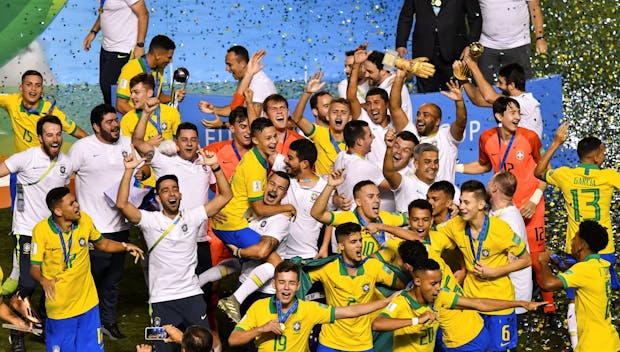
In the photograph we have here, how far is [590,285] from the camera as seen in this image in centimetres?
948

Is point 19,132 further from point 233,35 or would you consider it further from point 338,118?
point 233,35

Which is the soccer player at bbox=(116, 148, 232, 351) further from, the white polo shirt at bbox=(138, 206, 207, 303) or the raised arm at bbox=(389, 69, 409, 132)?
the raised arm at bbox=(389, 69, 409, 132)

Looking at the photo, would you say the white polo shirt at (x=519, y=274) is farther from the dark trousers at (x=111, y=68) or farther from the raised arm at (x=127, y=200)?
the dark trousers at (x=111, y=68)

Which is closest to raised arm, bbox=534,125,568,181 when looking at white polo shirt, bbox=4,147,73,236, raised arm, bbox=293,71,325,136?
raised arm, bbox=293,71,325,136

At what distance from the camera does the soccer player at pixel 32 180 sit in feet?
35.2

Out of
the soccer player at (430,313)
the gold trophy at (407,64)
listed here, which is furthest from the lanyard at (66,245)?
the gold trophy at (407,64)

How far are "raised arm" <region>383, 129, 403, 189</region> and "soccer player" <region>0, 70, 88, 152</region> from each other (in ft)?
9.91

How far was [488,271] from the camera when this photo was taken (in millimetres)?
9703

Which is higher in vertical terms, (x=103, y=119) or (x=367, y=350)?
(x=103, y=119)

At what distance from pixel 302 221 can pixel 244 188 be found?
1.81ft

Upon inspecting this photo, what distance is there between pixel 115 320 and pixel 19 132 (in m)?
2.02

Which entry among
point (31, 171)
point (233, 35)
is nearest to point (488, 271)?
point (31, 171)

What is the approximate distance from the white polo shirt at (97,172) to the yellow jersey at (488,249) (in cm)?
293

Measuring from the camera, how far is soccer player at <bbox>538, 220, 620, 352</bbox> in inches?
372
